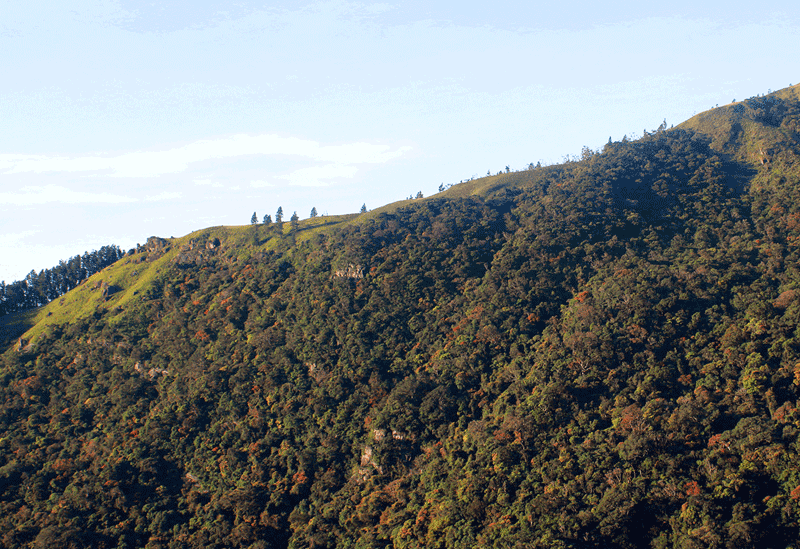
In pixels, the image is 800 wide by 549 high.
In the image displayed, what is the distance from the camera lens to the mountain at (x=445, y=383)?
81.8m

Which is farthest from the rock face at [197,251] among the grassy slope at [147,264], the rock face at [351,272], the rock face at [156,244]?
the rock face at [351,272]

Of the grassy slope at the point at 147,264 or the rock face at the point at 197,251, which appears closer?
the grassy slope at the point at 147,264

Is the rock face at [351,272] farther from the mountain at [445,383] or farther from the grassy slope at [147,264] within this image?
the grassy slope at [147,264]

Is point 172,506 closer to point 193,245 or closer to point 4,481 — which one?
point 4,481

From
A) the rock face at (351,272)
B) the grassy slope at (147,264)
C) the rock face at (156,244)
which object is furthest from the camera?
the rock face at (156,244)

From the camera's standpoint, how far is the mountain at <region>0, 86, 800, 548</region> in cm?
8181

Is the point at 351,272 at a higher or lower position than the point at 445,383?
higher

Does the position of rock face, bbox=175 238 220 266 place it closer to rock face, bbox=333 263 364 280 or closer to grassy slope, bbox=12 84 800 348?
grassy slope, bbox=12 84 800 348

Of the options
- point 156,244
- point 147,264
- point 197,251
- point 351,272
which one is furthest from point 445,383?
point 156,244

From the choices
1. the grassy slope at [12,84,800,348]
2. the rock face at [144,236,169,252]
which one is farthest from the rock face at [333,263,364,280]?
the rock face at [144,236,169,252]

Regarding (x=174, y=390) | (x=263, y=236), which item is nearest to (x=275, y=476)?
(x=174, y=390)

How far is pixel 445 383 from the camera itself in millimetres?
115750

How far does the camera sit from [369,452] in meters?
109

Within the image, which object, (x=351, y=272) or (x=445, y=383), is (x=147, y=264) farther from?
(x=445, y=383)
